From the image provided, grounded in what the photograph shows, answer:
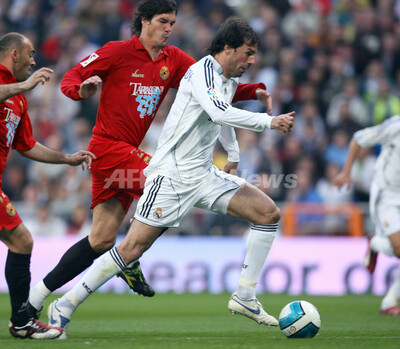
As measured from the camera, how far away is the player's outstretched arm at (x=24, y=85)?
216 inches

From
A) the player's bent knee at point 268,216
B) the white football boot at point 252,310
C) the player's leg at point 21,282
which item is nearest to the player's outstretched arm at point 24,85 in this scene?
the player's leg at point 21,282

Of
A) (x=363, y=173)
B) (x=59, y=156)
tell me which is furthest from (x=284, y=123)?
(x=363, y=173)

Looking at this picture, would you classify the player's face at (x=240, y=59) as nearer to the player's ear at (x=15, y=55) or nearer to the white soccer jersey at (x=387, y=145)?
the player's ear at (x=15, y=55)

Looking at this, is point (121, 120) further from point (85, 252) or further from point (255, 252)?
point (255, 252)

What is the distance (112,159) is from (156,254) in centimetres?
590

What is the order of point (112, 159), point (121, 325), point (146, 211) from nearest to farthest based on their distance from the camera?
1. point (146, 211)
2. point (112, 159)
3. point (121, 325)

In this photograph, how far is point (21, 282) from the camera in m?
6.05

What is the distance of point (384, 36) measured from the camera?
1499cm

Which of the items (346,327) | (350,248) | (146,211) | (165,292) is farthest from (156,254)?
(146,211)

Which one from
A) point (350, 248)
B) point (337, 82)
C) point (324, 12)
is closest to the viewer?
point (350, 248)

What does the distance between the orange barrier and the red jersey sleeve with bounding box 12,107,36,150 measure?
263 inches

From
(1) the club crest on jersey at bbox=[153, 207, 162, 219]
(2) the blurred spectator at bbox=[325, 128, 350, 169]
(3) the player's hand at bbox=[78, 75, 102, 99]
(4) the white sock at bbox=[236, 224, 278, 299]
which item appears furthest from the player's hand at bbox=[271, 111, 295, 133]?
(2) the blurred spectator at bbox=[325, 128, 350, 169]

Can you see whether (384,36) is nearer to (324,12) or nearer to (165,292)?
(324,12)

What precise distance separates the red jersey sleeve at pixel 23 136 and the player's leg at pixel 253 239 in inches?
66.8
